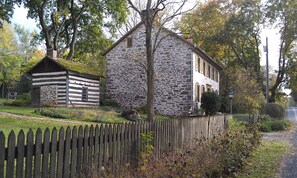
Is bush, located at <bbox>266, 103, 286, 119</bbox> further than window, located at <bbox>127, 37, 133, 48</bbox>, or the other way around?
bush, located at <bbox>266, 103, 286, 119</bbox>

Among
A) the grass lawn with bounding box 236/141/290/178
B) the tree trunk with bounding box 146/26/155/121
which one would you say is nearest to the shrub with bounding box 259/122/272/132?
the tree trunk with bounding box 146/26/155/121

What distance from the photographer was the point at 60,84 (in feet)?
77.6

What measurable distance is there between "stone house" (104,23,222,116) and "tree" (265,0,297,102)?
13.2 metres

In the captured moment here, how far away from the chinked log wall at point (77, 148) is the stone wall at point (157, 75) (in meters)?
18.0

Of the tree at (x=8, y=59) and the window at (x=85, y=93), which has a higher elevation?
the tree at (x=8, y=59)

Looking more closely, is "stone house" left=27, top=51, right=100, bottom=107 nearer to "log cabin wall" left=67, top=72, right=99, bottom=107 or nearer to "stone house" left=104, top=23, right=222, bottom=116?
"log cabin wall" left=67, top=72, right=99, bottom=107

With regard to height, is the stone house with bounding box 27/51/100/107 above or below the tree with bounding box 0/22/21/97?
below

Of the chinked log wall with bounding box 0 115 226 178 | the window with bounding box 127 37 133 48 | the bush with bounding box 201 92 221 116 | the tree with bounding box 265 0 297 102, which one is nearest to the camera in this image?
the chinked log wall with bounding box 0 115 226 178

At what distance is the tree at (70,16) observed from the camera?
3173cm

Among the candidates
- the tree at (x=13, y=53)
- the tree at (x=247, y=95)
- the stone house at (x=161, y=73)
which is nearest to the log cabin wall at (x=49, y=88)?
the stone house at (x=161, y=73)

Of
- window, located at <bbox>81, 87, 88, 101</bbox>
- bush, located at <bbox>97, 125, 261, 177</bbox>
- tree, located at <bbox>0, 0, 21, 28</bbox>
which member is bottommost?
bush, located at <bbox>97, 125, 261, 177</bbox>

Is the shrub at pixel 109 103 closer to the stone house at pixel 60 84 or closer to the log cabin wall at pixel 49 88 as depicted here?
the stone house at pixel 60 84

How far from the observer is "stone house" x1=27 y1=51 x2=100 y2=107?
924 inches

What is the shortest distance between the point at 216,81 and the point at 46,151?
34.8m
